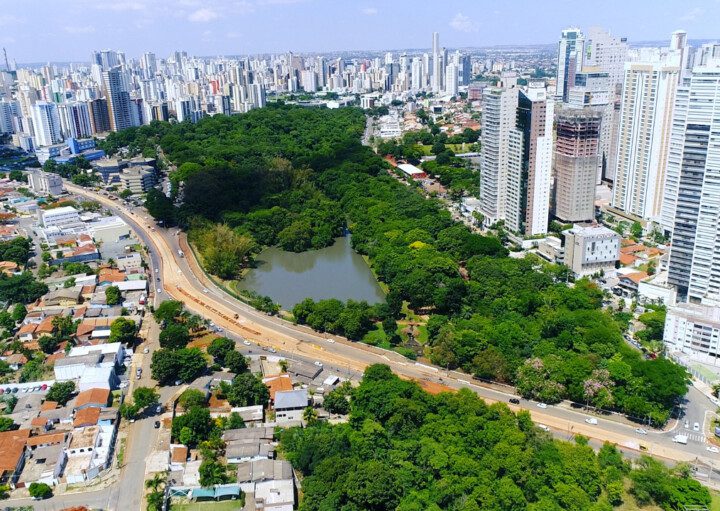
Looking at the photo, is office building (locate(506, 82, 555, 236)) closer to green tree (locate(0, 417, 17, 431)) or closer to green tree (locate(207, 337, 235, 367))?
green tree (locate(207, 337, 235, 367))

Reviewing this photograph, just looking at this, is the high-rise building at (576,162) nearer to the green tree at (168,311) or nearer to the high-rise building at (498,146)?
the high-rise building at (498,146)

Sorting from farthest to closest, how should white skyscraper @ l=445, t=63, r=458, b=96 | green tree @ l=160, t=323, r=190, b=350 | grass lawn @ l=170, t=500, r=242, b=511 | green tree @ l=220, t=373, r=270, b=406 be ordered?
white skyscraper @ l=445, t=63, r=458, b=96
green tree @ l=160, t=323, r=190, b=350
green tree @ l=220, t=373, r=270, b=406
grass lawn @ l=170, t=500, r=242, b=511

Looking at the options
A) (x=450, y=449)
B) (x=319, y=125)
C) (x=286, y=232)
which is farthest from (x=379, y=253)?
(x=319, y=125)

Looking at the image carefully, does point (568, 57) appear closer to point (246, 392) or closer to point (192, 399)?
point (246, 392)

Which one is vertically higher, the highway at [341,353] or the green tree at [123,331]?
the green tree at [123,331]

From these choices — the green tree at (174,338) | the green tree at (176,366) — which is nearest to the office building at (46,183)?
the green tree at (174,338)

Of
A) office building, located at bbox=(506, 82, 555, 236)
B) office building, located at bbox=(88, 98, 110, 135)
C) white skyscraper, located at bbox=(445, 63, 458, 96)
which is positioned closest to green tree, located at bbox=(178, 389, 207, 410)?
office building, located at bbox=(506, 82, 555, 236)
